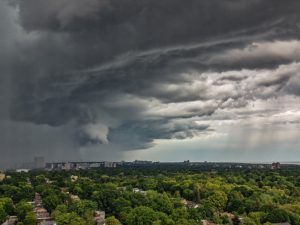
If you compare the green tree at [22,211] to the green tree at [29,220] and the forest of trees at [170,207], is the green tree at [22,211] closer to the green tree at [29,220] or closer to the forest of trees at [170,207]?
the forest of trees at [170,207]

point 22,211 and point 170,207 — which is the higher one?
point 170,207

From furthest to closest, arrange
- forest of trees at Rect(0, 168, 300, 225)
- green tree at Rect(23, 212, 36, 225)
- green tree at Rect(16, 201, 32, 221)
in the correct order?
green tree at Rect(16, 201, 32, 221), green tree at Rect(23, 212, 36, 225), forest of trees at Rect(0, 168, 300, 225)

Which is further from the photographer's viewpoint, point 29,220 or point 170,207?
point 170,207

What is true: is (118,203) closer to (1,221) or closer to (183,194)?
(1,221)

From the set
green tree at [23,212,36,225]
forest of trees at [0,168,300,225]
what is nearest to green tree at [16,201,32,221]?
forest of trees at [0,168,300,225]

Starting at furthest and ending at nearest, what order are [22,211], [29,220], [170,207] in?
[22,211] < [170,207] < [29,220]

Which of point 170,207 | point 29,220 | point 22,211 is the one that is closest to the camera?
point 29,220

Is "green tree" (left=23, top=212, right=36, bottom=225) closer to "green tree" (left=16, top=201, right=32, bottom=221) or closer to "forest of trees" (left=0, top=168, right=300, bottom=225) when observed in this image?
"forest of trees" (left=0, top=168, right=300, bottom=225)

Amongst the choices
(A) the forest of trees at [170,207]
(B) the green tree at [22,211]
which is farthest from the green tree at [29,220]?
(B) the green tree at [22,211]

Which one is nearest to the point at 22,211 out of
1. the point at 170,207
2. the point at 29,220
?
the point at 29,220

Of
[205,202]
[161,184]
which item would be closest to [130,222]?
[205,202]

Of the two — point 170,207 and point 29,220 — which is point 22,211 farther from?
point 170,207
